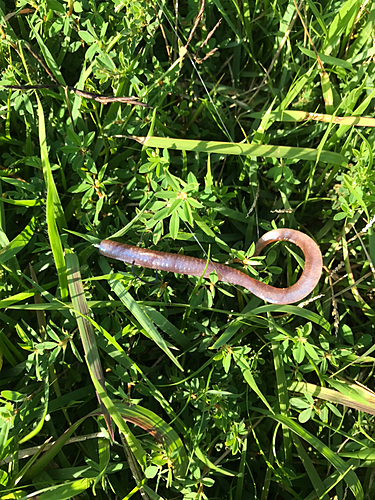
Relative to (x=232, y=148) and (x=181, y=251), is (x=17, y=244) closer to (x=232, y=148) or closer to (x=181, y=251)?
(x=181, y=251)

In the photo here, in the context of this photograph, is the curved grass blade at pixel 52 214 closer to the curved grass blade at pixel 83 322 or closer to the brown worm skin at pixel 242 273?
the curved grass blade at pixel 83 322

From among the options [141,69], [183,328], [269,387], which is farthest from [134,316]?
[141,69]

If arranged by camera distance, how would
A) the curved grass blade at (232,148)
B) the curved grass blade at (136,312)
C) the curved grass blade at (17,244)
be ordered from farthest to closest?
the curved grass blade at (232,148) → the curved grass blade at (17,244) → the curved grass blade at (136,312)

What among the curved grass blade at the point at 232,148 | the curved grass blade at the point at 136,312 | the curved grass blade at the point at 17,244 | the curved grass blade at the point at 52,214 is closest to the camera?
the curved grass blade at the point at 52,214

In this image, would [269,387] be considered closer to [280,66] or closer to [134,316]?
[134,316]

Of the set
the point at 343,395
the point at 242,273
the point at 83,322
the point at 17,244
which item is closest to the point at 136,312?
the point at 83,322

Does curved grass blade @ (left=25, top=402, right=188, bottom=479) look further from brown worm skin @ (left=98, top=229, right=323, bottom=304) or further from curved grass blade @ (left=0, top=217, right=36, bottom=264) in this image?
curved grass blade @ (left=0, top=217, right=36, bottom=264)

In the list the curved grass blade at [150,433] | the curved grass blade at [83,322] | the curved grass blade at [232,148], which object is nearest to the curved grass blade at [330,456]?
the curved grass blade at [150,433]
